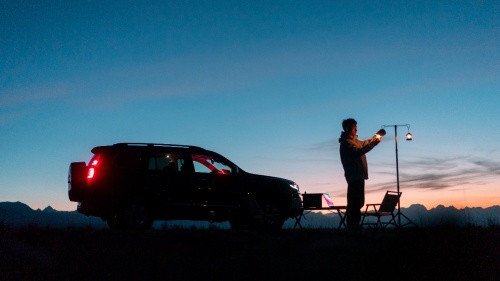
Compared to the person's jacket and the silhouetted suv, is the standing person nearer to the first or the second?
the person's jacket

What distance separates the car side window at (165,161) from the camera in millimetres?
15516

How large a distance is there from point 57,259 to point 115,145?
Result: 528 cm

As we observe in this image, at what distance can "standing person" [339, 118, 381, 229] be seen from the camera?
13.8 meters

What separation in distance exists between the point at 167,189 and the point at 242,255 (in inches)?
178

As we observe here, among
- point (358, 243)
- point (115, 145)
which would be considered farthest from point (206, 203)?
point (358, 243)

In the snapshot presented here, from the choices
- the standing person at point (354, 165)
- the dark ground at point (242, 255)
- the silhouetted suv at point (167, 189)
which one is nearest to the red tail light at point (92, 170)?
the silhouetted suv at point (167, 189)

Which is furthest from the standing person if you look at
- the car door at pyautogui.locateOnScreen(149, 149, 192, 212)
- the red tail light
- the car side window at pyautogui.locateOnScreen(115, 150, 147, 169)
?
the red tail light

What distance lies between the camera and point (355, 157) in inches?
Result: 544

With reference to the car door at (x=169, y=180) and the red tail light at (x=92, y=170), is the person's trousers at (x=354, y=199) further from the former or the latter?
the red tail light at (x=92, y=170)

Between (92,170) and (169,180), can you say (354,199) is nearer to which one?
(169,180)

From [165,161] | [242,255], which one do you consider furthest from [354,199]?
[165,161]

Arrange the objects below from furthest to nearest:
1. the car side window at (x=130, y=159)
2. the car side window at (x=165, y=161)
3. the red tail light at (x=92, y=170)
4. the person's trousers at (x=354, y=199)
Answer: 1. the car side window at (x=165, y=161)
2. the car side window at (x=130, y=159)
3. the red tail light at (x=92, y=170)
4. the person's trousers at (x=354, y=199)

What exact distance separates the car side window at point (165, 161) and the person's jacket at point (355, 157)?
154 inches

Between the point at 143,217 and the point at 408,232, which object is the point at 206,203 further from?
the point at 408,232
